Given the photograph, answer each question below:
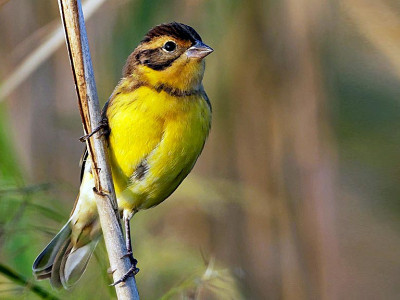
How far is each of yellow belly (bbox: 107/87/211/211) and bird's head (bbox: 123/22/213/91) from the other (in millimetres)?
54

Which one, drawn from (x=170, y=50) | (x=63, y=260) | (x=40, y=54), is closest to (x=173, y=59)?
(x=170, y=50)

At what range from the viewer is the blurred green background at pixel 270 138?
332 cm

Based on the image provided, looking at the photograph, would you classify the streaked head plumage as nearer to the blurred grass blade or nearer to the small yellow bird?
the small yellow bird

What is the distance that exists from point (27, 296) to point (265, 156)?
5.00 ft

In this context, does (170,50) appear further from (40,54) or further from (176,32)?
(40,54)

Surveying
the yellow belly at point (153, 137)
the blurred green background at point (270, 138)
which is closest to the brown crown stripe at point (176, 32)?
the yellow belly at point (153, 137)

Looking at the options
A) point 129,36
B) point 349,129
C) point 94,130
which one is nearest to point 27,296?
point 94,130

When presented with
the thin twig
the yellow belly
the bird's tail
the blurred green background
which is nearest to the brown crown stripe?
A: the yellow belly

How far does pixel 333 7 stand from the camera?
3.46m

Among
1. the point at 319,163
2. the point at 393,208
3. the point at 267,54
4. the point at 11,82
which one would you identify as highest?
the point at 11,82

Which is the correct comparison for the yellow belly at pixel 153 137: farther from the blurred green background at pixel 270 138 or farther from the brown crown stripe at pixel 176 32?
the blurred green background at pixel 270 138

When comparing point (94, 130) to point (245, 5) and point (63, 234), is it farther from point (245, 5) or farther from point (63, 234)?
point (245, 5)

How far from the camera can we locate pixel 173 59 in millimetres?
2750

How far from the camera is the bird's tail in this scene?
106 inches
